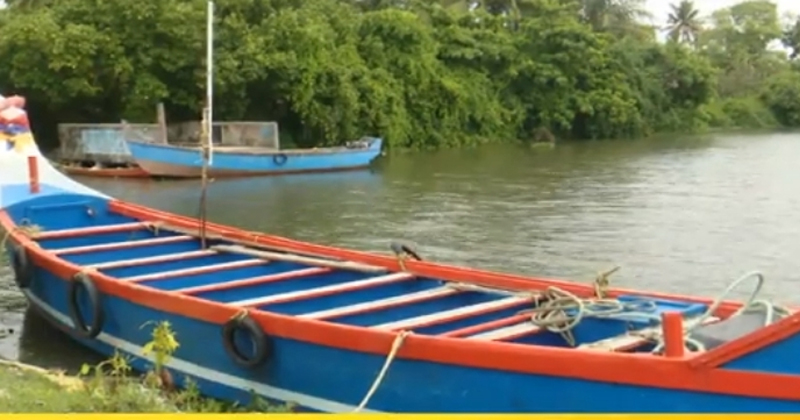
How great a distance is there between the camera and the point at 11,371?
6.97 meters

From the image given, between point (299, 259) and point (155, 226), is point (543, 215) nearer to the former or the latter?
point (155, 226)

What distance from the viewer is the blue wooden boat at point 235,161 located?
23.3 metres

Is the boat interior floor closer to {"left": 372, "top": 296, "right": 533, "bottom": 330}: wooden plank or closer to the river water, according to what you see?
{"left": 372, "top": 296, "right": 533, "bottom": 330}: wooden plank

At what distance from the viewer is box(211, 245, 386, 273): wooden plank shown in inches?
307

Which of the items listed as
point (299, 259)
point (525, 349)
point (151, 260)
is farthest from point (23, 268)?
point (525, 349)

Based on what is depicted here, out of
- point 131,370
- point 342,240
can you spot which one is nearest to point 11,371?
point 131,370

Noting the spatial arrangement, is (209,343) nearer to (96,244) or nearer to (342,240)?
(96,244)

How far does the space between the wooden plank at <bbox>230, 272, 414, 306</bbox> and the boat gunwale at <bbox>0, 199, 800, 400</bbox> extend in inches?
5.7

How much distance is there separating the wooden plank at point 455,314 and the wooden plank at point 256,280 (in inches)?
51.1

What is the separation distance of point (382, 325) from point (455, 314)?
1.66 ft

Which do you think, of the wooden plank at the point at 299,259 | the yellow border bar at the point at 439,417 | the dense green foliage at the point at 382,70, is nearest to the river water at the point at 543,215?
the wooden plank at the point at 299,259

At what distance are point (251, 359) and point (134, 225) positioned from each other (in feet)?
13.2

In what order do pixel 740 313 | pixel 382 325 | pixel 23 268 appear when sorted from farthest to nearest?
1. pixel 23 268
2. pixel 382 325
3. pixel 740 313

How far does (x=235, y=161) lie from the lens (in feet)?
78.7
